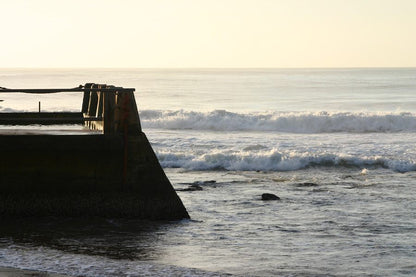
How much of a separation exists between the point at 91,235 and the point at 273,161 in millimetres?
14421

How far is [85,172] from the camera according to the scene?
13719 millimetres

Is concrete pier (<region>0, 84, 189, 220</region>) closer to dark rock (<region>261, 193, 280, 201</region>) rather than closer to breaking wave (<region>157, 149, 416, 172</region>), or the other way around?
dark rock (<region>261, 193, 280, 201</region>)

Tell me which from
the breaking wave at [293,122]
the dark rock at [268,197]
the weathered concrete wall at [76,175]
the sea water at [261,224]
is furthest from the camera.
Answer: the breaking wave at [293,122]

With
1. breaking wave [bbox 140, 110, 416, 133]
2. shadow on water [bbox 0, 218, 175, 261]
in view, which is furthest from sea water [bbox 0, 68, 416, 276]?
breaking wave [bbox 140, 110, 416, 133]

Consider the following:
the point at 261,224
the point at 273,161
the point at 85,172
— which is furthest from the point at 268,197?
the point at 273,161

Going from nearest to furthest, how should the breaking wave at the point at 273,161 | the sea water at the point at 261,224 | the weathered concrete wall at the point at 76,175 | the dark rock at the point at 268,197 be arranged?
the sea water at the point at 261,224 < the weathered concrete wall at the point at 76,175 < the dark rock at the point at 268,197 < the breaking wave at the point at 273,161

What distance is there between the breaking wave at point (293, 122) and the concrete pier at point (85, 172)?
3072 cm

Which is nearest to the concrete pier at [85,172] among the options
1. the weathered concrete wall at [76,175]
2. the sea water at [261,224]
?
the weathered concrete wall at [76,175]

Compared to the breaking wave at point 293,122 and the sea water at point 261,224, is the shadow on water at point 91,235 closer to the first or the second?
the sea water at point 261,224

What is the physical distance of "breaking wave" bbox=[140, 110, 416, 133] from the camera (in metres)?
45.1

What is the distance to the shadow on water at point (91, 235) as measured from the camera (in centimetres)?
1238

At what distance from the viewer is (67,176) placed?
1369cm

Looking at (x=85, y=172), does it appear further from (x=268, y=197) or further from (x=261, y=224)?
(x=268, y=197)

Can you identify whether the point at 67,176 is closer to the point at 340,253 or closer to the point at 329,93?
the point at 340,253
